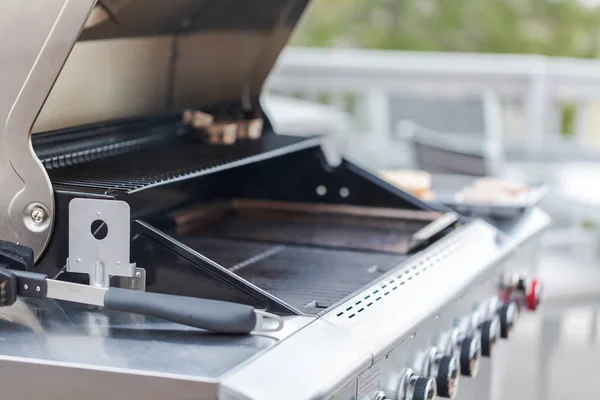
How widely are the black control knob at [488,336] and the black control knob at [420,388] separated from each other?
0.32 metres

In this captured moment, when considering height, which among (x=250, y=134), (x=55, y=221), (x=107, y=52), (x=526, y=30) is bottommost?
(x=55, y=221)

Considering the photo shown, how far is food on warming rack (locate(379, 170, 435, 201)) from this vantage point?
6.63ft

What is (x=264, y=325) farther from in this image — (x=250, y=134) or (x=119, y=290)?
(x=250, y=134)

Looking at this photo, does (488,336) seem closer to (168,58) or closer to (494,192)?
(494,192)

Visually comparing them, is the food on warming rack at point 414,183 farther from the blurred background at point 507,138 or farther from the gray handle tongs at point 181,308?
the gray handle tongs at point 181,308

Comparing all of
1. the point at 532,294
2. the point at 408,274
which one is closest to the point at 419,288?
the point at 408,274

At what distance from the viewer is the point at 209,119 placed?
1.74 m

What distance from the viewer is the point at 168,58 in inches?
65.7

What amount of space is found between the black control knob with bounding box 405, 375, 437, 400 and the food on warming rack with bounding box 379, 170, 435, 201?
756 mm

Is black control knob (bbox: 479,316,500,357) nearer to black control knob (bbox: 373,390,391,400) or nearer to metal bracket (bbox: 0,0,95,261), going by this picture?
black control knob (bbox: 373,390,391,400)

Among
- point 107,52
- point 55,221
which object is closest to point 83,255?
point 55,221

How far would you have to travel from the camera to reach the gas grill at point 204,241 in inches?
40.9

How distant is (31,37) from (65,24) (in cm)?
5

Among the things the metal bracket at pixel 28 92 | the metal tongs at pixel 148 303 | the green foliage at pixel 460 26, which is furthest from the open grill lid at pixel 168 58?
the green foliage at pixel 460 26
